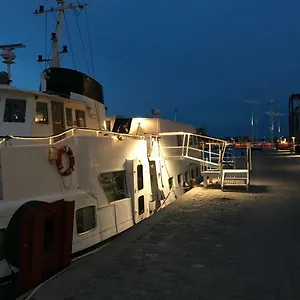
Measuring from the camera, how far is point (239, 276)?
17.0 ft

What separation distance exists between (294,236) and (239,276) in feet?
8.76

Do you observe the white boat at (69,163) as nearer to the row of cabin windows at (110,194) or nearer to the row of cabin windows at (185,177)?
the row of cabin windows at (110,194)

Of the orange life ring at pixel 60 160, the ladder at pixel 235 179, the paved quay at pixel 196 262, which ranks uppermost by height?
the orange life ring at pixel 60 160

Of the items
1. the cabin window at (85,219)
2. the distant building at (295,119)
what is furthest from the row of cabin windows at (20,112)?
the distant building at (295,119)

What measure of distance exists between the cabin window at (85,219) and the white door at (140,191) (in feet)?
8.11

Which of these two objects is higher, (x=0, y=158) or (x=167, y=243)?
(x=0, y=158)

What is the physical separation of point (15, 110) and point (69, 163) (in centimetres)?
222

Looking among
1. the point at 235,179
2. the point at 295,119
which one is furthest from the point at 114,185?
the point at 295,119

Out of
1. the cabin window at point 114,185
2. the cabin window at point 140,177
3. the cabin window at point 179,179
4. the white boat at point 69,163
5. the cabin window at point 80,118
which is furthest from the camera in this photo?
the cabin window at point 179,179

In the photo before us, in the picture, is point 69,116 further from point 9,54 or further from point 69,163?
point 9,54

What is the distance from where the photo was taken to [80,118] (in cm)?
1141

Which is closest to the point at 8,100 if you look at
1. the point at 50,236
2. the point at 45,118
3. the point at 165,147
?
the point at 45,118

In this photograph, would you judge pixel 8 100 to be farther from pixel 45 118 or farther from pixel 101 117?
pixel 101 117

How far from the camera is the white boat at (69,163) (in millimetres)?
7066
